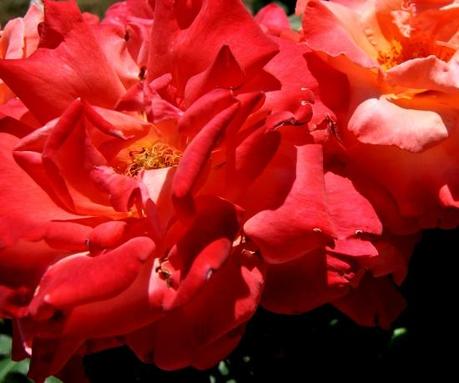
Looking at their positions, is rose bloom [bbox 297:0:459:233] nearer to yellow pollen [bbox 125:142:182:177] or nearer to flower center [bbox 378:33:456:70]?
flower center [bbox 378:33:456:70]

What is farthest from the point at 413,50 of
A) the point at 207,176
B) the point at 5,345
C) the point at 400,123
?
the point at 5,345

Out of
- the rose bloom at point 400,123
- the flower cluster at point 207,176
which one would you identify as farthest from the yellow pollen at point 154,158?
the rose bloom at point 400,123

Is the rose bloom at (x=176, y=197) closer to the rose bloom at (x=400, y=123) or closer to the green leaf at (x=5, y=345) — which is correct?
the rose bloom at (x=400, y=123)

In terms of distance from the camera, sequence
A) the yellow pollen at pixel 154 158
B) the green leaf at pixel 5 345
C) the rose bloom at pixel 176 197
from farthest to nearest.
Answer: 1. the green leaf at pixel 5 345
2. the yellow pollen at pixel 154 158
3. the rose bloom at pixel 176 197

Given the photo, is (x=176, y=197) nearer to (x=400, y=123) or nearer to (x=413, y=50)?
(x=400, y=123)

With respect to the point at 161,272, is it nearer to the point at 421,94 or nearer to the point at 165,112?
the point at 165,112

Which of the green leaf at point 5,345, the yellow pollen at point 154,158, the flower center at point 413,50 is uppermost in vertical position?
the flower center at point 413,50

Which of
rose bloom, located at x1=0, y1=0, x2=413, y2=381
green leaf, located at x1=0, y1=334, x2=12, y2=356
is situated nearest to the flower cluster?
rose bloom, located at x1=0, y1=0, x2=413, y2=381

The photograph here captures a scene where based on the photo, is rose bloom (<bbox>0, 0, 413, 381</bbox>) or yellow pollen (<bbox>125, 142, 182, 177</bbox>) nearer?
rose bloom (<bbox>0, 0, 413, 381</bbox>)
